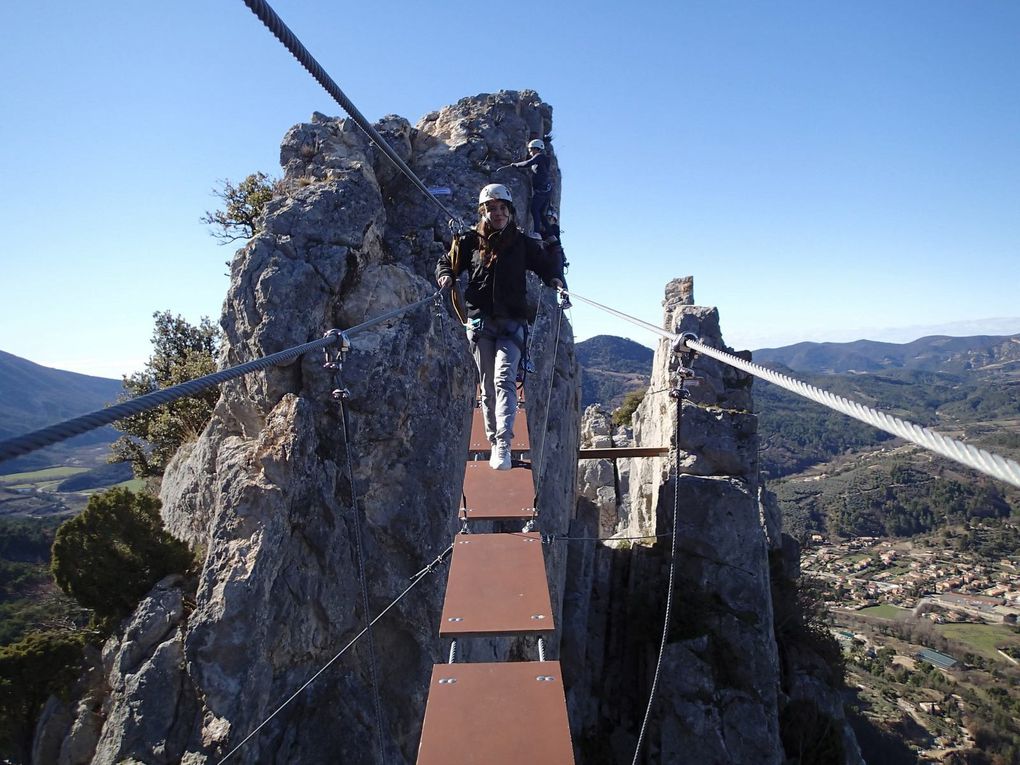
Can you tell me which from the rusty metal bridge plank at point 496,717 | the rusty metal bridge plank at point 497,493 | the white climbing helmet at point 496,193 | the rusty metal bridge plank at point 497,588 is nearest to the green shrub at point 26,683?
the rusty metal bridge plank at point 497,493

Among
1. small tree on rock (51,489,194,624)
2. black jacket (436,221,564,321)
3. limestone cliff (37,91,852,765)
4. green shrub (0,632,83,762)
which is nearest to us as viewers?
black jacket (436,221,564,321)

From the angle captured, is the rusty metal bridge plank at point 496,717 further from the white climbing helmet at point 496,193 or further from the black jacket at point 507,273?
the white climbing helmet at point 496,193

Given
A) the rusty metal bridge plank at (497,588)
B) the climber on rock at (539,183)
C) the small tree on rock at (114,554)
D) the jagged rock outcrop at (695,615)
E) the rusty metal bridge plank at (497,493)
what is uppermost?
the climber on rock at (539,183)

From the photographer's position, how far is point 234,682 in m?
9.68

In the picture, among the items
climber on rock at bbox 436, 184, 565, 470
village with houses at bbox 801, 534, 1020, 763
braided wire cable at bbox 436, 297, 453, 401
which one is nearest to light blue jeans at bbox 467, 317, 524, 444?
climber on rock at bbox 436, 184, 565, 470

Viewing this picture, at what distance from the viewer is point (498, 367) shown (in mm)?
7410

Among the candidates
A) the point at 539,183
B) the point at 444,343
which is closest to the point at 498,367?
the point at 444,343

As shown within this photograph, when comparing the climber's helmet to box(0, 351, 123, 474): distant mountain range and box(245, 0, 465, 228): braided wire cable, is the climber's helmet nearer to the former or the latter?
box(245, 0, 465, 228): braided wire cable

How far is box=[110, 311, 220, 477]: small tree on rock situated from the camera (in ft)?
56.2

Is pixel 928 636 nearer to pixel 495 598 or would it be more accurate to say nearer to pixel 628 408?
pixel 628 408

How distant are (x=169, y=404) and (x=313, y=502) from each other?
11438 millimetres

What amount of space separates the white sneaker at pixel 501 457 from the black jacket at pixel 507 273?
1.78 meters

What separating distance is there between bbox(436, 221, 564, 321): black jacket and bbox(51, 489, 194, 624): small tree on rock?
29.9 ft

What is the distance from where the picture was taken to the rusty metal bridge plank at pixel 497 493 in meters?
6.02
